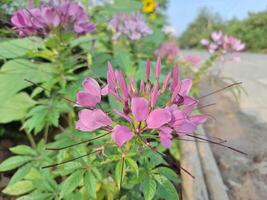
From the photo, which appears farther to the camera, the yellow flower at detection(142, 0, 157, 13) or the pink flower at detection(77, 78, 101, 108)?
the yellow flower at detection(142, 0, 157, 13)

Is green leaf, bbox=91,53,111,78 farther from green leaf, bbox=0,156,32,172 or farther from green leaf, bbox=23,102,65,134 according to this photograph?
green leaf, bbox=0,156,32,172

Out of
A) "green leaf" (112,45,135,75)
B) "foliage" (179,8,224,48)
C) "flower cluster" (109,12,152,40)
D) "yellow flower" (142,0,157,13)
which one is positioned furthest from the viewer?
"foliage" (179,8,224,48)

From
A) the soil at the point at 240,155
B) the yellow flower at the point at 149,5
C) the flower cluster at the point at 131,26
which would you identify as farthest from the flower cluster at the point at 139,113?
the yellow flower at the point at 149,5

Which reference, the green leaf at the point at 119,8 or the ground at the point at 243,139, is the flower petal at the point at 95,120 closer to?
the ground at the point at 243,139

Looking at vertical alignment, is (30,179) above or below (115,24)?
below

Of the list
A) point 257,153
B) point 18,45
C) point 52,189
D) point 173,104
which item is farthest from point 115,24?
point 173,104

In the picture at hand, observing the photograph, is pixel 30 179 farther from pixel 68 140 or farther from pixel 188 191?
pixel 188 191

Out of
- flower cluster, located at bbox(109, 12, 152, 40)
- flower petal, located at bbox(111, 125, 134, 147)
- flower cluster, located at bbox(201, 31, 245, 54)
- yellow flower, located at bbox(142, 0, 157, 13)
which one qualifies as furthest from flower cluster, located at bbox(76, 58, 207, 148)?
yellow flower, located at bbox(142, 0, 157, 13)
